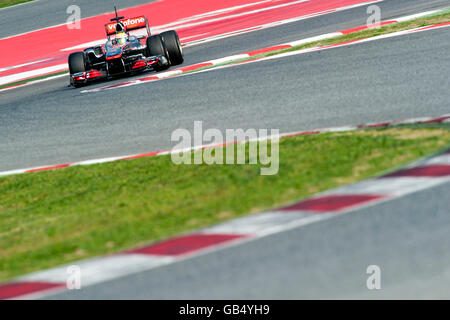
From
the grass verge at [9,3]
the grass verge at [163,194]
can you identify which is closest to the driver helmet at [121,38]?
the grass verge at [163,194]

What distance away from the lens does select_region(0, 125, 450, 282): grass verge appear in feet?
18.8

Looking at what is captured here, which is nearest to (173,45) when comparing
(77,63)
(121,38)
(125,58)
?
(125,58)

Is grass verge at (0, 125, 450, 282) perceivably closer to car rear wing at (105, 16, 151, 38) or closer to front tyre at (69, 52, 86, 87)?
front tyre at (69, 52, 86, 87)

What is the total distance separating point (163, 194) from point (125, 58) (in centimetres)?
836

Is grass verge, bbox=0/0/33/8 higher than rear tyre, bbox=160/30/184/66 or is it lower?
higher

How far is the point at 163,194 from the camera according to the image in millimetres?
6848

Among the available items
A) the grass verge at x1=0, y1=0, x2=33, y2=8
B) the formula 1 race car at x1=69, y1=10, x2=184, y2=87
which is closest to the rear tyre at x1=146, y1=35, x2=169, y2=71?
the formula 1 race car at x1=69, y1=10, x2=184, y2=87

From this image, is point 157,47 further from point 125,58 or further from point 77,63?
point 77,63

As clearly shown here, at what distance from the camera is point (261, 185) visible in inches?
250

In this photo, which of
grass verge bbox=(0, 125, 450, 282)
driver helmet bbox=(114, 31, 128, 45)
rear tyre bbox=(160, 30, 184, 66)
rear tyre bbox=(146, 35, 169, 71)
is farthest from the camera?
driver helmet bbox=(114, 31, 128, 45)

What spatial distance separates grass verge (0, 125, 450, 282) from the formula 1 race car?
20.6 ft

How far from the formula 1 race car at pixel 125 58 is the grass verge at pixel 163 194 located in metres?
6.27
